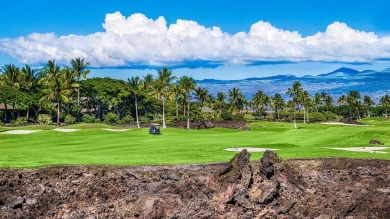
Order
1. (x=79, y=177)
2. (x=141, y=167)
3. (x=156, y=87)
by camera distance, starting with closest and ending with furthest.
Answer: (x=79, y=177) < (x=141, y=167) < (x=156, y=87)

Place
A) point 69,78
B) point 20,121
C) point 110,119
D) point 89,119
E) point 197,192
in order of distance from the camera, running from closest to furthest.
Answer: point 197,192 → point 20,121 → point 69,78 → point 89,119 → point 110,119

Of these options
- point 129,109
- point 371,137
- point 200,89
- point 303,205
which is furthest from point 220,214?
point 200,89

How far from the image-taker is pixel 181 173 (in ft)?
94.5

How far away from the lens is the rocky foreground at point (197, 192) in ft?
75.4

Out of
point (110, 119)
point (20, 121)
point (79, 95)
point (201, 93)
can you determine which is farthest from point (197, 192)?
point (201, 93)

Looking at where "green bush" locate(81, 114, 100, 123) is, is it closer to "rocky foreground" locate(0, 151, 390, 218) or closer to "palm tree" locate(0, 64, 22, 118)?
"palm tree" locate(0, 64, 22, 118)

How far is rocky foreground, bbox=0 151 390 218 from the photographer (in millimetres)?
22969

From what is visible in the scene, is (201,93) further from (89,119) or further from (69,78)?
(69,78)

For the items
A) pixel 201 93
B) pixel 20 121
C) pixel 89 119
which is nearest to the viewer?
pixel 20 121

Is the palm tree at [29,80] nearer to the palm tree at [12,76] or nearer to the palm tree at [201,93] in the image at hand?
the palm tree at [12,76]

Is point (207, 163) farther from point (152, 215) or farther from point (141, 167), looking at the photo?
point (152, 215)

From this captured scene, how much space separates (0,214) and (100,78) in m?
124

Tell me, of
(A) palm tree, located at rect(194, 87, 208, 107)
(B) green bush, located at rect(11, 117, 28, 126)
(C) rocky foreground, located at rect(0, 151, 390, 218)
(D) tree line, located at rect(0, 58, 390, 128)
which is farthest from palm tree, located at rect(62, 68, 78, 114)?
(C) rocky foreground, located at rect(0, 151, 390, 218)

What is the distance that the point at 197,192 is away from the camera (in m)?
25.2
